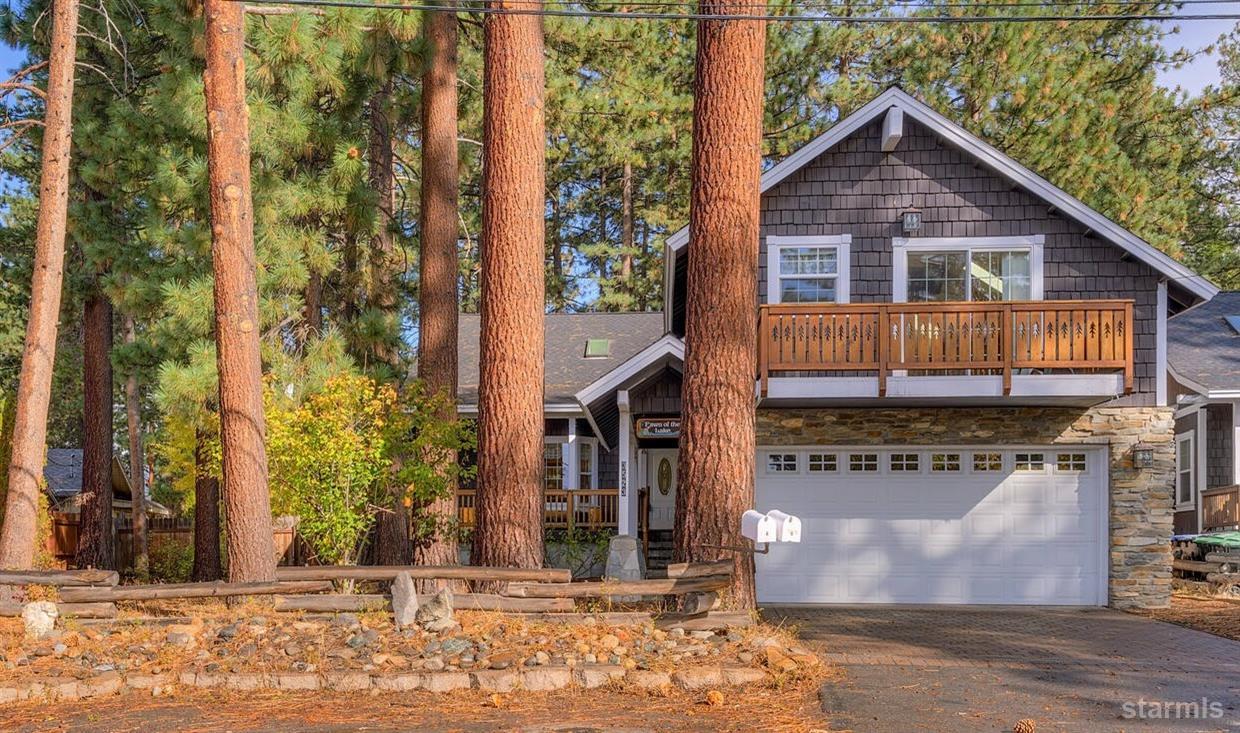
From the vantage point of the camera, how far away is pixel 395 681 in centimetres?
861

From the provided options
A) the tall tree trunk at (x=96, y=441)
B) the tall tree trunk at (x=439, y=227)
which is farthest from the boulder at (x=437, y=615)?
the tall tree trunk at (x=96, y=441)

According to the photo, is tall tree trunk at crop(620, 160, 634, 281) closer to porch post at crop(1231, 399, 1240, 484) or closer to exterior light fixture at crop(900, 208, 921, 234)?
exterior light fixture at crop(900, 208, 921, 234)

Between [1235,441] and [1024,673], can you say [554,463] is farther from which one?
[1024,673]

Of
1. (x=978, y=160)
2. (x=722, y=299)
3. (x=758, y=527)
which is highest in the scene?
(x=978, y=160)

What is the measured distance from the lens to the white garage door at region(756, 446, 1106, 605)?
1564 cm

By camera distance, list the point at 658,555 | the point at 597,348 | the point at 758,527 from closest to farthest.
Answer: the point at 758,527, the point at 658,555, the point at 597,348

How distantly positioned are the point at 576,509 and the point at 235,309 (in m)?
10.3

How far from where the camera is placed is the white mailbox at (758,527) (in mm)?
9516

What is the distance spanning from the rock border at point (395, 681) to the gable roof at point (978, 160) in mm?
7911

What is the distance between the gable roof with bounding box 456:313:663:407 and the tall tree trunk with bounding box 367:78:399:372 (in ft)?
9.60

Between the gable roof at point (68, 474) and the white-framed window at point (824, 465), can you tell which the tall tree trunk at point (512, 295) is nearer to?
the white-framed window at point (824, 465)

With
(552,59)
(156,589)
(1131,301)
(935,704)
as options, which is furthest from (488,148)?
(552,59)

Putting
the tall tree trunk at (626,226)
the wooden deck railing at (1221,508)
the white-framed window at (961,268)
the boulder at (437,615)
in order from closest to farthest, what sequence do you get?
the boulder at (437,615) < the white-framed window at (961,268) < the wooden deck railing at (1221,508) < the tall tree trunk at (626,226)

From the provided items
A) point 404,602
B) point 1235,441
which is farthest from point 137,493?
point 1235,441
